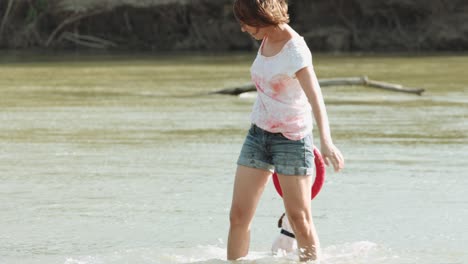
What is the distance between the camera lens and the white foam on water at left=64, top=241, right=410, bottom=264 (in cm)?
693

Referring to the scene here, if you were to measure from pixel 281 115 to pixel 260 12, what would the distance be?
523mm

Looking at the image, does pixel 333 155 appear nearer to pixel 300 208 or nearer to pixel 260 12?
pixel 300 208

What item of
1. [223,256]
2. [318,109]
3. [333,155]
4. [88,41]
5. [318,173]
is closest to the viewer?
[333,155]

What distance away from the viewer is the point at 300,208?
644 cm

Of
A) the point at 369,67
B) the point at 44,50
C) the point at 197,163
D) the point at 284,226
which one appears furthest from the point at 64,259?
the point at 44,50

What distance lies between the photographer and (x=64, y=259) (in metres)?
7.11

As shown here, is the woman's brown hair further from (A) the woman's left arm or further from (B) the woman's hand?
(B) the woman's hand

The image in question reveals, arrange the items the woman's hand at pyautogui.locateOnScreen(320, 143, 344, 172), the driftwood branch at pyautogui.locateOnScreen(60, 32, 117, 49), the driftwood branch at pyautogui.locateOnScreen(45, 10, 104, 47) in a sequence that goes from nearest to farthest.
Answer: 1. the woman's hand at pyautogui.locateOnScreen(320, 143, 344, 172)
2. the driftwood branch at pyautogui.locateOnScreen(45, 10, 104, 47)
3. the driftwood branch at pyautogui.locateOnScreen(60, 32, 117, 49)

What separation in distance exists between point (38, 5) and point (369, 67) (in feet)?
51.1

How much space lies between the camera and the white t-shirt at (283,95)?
6.30m

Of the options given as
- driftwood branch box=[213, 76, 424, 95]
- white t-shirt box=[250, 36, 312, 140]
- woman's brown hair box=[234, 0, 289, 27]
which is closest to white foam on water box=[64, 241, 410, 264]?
white t-shirt box=[250, 36, 312, 140]

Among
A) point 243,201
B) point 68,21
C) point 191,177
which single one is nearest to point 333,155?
point 243,201

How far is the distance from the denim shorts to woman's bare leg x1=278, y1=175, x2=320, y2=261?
0.05 meters

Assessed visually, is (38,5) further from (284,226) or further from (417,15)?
(284,226)
